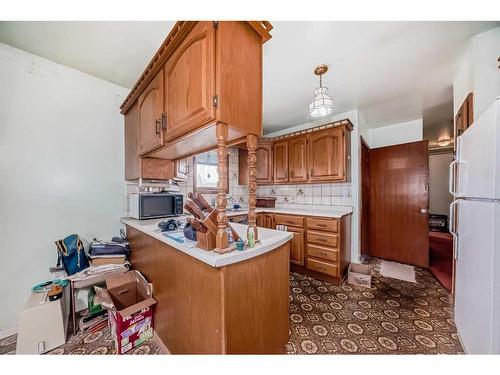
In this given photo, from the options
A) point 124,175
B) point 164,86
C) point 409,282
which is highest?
point 164,86

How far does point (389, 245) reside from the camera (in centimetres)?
303

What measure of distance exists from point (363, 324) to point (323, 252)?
2.72ft

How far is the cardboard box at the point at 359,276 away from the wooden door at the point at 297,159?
139 cm

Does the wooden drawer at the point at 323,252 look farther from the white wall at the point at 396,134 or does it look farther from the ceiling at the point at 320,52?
the white wall at the point at 396,134

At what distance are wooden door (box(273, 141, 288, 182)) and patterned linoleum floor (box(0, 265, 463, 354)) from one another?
169 cm

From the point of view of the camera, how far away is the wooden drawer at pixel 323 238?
225 centimetres

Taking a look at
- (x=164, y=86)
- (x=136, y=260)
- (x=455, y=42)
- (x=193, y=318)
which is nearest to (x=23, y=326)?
(x=136, y=260)

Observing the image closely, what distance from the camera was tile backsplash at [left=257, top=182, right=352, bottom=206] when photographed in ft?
9.30

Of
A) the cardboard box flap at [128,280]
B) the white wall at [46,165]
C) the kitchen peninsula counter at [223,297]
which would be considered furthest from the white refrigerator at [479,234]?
the white wall at [46,165]

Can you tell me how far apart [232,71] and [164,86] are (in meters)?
0.67

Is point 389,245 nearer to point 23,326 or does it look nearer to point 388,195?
point 388,195

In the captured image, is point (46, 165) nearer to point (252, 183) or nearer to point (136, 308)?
point (136, 308)

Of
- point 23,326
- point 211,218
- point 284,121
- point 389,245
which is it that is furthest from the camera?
point 284,121

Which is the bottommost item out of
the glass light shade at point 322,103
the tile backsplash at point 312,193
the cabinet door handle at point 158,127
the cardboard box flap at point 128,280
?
the cardboard box flap at point 128,280
